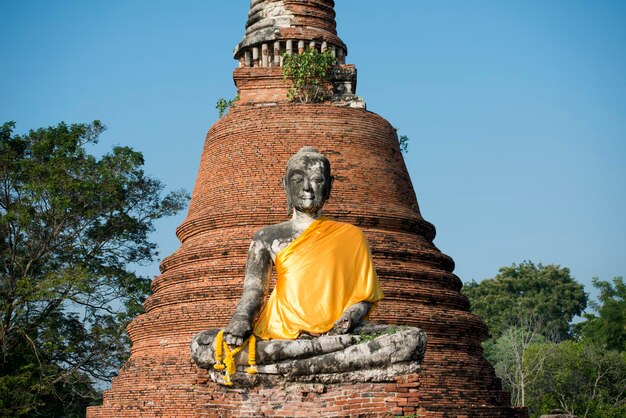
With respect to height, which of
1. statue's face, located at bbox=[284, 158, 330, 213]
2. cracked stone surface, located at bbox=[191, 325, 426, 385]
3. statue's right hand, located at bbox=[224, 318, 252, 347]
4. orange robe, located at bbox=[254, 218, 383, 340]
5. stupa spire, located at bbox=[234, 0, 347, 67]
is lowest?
cracked stone surface, located at bbox=[191, 325, 426, 385]

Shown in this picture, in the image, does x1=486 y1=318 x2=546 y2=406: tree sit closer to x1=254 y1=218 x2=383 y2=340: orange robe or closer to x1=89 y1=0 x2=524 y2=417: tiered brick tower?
x1=89 y1=0 x2=524 y2=417: tiered brick tower

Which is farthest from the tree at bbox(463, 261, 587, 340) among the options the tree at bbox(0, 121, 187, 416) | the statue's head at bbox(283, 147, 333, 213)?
the statue's head at bbox(283, 147, 333, 213)

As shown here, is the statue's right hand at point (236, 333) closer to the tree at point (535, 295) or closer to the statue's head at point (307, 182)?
the statue's head at point (307, 182)

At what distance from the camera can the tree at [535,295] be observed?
45.5 metres

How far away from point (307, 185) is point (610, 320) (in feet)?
107

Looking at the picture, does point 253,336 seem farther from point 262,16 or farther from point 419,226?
point 262,16

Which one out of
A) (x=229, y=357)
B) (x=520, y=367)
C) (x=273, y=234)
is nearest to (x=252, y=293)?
(x=273, y=234)

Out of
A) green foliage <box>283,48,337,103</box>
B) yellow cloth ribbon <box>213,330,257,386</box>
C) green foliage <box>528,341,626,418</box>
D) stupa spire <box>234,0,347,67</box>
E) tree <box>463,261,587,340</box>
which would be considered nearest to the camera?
yellow cloth ribbon <box>213,330,257,386</box>

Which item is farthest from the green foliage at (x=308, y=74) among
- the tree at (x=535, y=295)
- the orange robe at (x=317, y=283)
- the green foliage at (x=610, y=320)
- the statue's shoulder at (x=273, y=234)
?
the tree at (x=535, y=295)

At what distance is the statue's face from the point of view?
7961mm

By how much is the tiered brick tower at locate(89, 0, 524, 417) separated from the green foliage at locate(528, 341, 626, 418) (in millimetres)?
11155

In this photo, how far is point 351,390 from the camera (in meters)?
7.13

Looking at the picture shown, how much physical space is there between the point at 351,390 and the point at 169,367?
789 centimetres

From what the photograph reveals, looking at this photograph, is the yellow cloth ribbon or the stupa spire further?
the stupa spire
